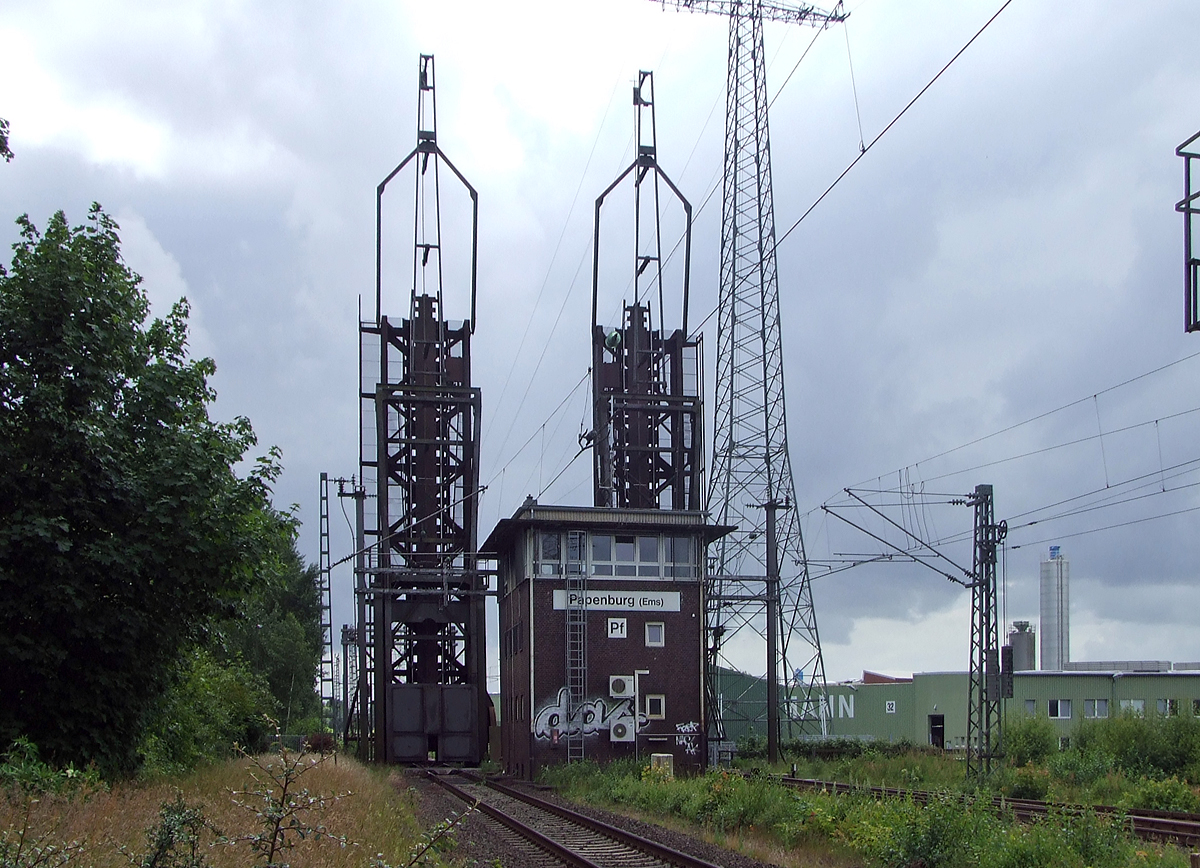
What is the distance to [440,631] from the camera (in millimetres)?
44031

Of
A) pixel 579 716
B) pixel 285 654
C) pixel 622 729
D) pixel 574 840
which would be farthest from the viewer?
pixel 285 654

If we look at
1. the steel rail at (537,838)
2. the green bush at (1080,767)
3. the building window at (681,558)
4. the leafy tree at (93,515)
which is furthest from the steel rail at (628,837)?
the green bush at (1080,767)

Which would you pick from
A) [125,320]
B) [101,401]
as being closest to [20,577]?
[101,401]

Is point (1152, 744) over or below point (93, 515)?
below

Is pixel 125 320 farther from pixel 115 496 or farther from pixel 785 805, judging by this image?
pixel 785 805

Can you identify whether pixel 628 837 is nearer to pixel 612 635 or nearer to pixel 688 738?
pixel 612 635

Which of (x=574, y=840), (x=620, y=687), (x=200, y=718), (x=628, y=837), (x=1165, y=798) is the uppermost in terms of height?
(x=620, y=687)

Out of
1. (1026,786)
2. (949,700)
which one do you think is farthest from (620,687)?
(949,700)

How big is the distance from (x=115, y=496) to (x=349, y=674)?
4118cm

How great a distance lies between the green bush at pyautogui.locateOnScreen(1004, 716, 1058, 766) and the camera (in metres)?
38.8

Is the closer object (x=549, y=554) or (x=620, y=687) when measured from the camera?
(x=620, y=687)

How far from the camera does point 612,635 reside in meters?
35.3

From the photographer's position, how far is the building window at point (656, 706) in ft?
116

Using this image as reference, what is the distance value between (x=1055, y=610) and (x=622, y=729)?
6539cm
